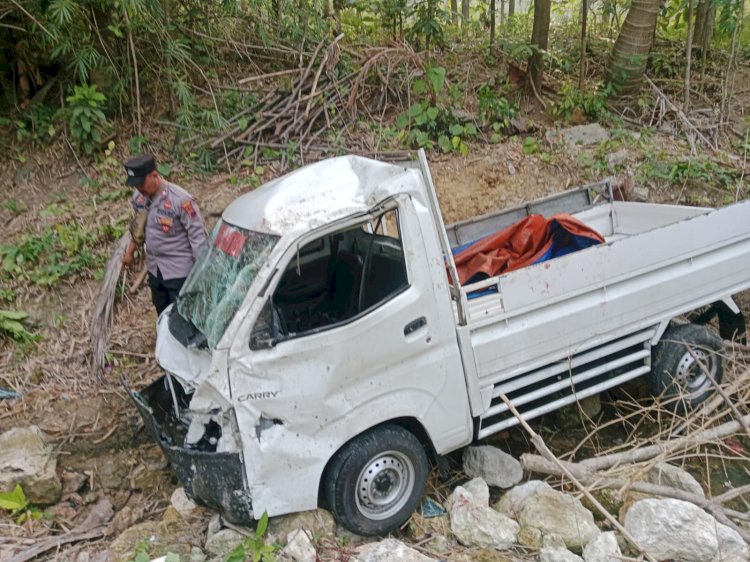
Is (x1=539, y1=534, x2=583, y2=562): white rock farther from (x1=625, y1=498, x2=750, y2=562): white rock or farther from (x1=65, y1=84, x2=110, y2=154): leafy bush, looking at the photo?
(x1=65, y1=84, x2=110, y2=154): leafy bush

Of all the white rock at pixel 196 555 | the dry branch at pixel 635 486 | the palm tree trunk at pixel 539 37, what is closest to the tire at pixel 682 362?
the dry branch at pixel 635 486

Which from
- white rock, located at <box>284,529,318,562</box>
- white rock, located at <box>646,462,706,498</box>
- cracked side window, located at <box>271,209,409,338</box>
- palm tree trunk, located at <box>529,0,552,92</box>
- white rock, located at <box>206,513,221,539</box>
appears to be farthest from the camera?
palm tree trunk, located at <box>529,0,552,92</box>

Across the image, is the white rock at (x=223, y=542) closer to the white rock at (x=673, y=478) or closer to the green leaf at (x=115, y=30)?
the white rock at (x=673, y=478)

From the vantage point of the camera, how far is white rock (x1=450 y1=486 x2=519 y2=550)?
3.51 meters

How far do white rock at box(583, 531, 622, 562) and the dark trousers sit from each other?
3.28 m

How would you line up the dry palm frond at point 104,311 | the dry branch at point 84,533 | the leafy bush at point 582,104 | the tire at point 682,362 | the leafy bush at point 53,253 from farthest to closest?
the leafy bush at point 582,104, the leafy bush at point 53,253, the dry palm frond at point 104,311, the tire at point 682,362, the dry branch at point 84,533

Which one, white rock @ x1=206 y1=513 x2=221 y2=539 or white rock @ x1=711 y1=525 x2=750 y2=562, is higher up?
white rock @ x1=711 y1=525 x2=750 y2=562

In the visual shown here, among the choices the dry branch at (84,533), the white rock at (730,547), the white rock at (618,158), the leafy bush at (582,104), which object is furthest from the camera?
the leafy bush at (582,104)

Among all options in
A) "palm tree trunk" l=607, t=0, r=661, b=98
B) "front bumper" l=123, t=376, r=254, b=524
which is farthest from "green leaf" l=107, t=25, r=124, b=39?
"palm tree trunk" l=607, t=0, r=661, b=98

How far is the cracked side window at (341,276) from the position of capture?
13.1ft

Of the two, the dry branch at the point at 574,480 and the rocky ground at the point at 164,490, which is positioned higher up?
the dry branch at the point at 574,480

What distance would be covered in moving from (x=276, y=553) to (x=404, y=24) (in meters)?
8.30

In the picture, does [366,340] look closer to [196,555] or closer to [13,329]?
[196,555]

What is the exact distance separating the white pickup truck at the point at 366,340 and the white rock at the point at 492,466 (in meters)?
0.19
